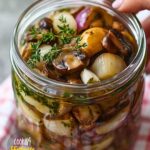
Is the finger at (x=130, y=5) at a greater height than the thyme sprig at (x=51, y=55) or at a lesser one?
greater

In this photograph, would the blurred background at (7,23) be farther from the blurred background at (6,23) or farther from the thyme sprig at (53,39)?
the thyme sprig at (53,39)

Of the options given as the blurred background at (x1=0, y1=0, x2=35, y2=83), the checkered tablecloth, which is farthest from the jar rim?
the blurred background at (x1=0, y1=0, x2=35, y2=83)

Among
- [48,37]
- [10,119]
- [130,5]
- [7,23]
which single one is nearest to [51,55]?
[48,37]

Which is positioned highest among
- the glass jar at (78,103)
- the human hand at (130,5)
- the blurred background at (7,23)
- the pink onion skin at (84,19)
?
the human hand at (130,5)

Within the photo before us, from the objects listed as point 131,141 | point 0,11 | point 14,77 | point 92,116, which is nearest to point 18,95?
point 14,77

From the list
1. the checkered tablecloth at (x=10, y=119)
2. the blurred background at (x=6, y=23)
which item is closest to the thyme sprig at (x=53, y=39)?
the checkered tablecloth at (x=10, y=119)

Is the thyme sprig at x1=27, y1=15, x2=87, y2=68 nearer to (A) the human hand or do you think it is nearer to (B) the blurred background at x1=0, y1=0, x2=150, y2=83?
(A) the human hand

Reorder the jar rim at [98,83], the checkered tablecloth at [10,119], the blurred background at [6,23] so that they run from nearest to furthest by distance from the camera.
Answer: the jar rim at [98,83]
the checkered tablecloth at [10,119]
the blurred background at [6,23]
